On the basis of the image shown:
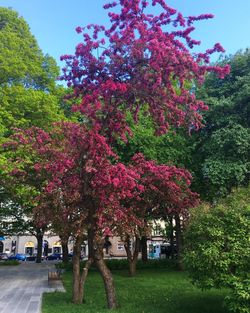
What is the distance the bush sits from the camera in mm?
7846

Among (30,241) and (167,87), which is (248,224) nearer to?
(167,87)

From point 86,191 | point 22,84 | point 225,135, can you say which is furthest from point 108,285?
point 22,84

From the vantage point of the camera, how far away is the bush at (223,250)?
7.85 metres

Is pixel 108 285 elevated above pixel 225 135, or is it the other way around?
pixel 225 135

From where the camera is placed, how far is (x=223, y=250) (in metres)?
8.37

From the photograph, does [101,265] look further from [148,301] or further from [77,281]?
[148,301]

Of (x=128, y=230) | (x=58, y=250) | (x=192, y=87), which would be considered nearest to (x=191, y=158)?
(x=192, y=87)

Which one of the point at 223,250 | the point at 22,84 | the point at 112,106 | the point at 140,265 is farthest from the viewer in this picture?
the point at 140,265

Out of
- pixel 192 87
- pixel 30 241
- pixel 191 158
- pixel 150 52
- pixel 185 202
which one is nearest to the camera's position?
pixel 150 52

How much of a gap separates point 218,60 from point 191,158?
5511mm

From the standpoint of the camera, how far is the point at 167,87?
9.29m

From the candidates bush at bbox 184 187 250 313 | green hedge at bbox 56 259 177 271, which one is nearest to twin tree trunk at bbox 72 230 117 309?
bush at bbox 184 187 250 313

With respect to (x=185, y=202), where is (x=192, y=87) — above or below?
above

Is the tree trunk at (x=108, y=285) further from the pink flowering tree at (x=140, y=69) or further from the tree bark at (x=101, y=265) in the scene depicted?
the pink flowering tree at (x=140, y=69)
